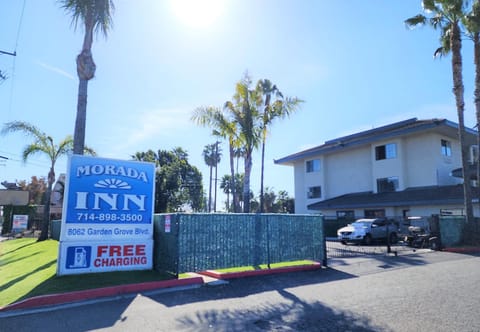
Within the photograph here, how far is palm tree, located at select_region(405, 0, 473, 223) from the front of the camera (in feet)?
60.7

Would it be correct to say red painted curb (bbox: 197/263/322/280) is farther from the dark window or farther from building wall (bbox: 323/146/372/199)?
building wall (bbox: 323/146/372/199)

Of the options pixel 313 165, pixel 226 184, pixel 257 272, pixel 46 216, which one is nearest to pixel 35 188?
pixel 226 184

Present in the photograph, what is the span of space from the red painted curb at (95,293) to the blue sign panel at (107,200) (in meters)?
2.17

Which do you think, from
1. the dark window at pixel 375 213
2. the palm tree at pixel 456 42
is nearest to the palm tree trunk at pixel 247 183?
the palm tree at pixel 456 42

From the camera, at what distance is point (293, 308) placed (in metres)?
6.84

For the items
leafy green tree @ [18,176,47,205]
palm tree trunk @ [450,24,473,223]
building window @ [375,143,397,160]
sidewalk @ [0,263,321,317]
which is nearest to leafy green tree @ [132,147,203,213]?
building window @ [375,143,397,160]

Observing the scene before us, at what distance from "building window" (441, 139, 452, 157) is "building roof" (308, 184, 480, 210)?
347cm

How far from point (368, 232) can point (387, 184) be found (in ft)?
31.2

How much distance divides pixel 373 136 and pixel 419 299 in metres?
23.5

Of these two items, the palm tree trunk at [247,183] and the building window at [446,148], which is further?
the building window at [446,148]

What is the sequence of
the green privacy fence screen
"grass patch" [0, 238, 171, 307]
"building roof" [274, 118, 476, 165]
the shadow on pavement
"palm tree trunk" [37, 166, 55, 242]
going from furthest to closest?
"building roof" [274, 118, 476, 165], "palm tree trunk" [37, 166, 55, 242], the green privacy fence screen, "grass patch" [0, 238, 171, 307], the shadow on pavement

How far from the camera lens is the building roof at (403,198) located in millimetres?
22453

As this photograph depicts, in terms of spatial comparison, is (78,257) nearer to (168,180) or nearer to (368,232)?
(368,232)

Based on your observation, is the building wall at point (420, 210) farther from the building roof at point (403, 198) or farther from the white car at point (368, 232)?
the white car at point (368, 232)
